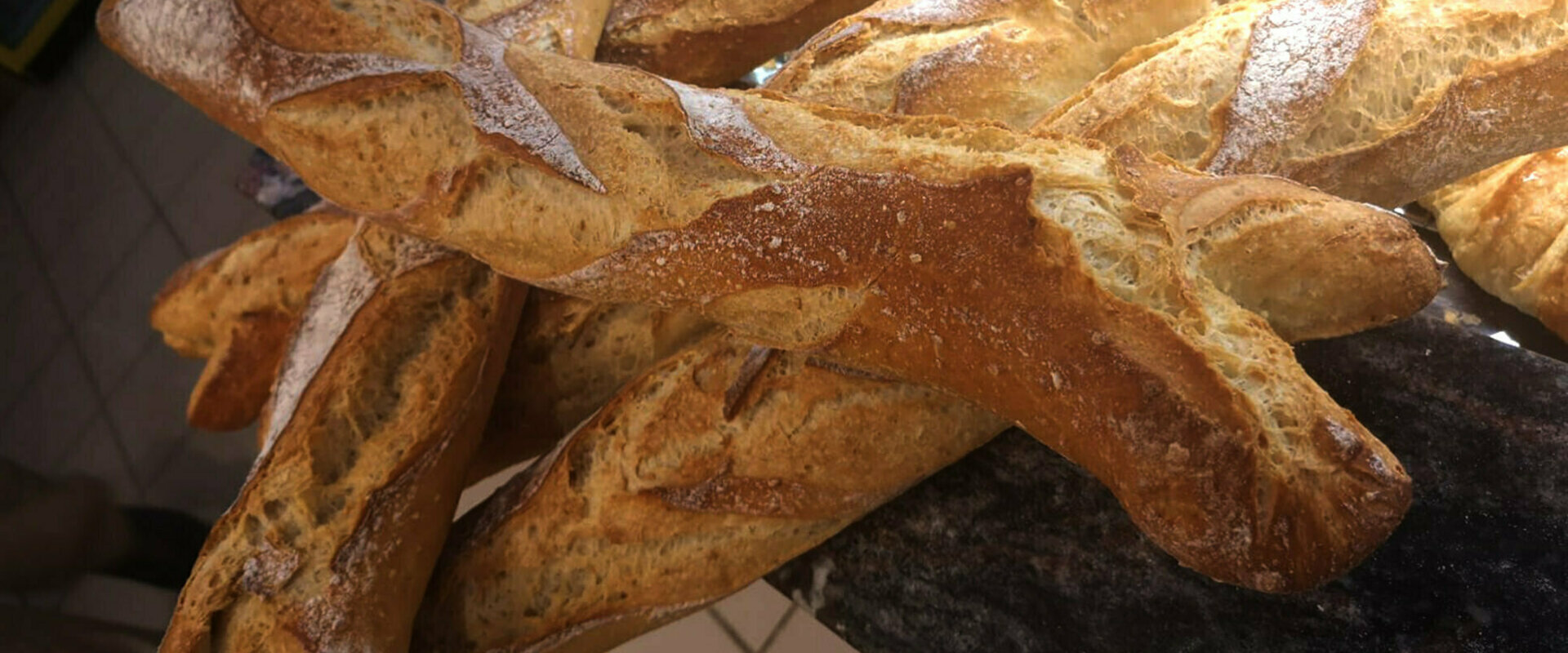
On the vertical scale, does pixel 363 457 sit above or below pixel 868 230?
below

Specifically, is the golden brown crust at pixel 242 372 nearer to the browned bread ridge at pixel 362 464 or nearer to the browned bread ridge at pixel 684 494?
the browned bread ridge at pixel 362 464

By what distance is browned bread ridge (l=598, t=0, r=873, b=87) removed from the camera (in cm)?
154

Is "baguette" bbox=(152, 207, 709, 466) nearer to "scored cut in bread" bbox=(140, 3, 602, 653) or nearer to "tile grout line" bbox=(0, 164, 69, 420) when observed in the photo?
"scored cut in bread" bbox=(140, 3, 602, 653)

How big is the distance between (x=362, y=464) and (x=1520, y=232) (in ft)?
5.35

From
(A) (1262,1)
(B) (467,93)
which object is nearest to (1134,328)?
(A) (1262,1)

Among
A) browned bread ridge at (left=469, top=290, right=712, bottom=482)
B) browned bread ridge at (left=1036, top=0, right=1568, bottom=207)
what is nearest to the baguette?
browned bread ridge at (left=469, top=290, right=712, bottom=482)

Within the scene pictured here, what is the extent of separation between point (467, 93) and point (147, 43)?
46 centimetres

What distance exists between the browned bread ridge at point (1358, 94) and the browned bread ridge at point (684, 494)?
45 cm

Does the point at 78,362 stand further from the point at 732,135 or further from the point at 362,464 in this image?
the point at 732,135

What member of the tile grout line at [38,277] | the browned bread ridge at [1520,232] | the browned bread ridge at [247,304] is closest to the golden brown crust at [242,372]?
the browned bread ridge at [247,304]

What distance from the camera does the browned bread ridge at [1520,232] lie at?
1.30 metres

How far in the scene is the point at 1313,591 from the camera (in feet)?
3.73

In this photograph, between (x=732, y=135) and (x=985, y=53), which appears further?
(x=985, y=53)

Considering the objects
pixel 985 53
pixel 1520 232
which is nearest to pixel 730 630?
pixel 985 53
